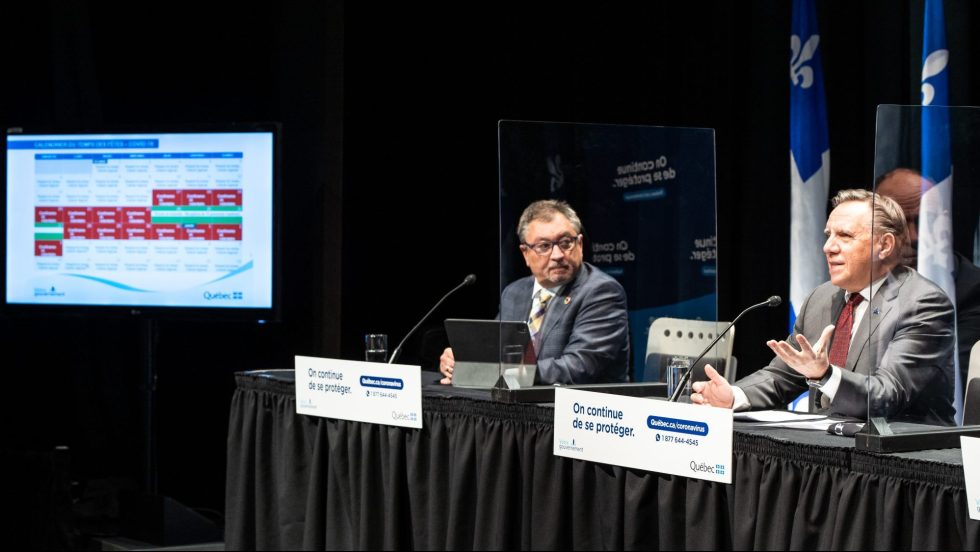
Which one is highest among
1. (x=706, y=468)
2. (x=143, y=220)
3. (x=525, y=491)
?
(x=143, y=220)

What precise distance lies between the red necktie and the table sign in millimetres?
552

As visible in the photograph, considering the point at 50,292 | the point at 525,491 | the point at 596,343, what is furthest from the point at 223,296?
the point at 525,491

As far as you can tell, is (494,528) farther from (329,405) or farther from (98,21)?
(98,21)

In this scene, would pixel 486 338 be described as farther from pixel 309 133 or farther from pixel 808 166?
pixel 309 133

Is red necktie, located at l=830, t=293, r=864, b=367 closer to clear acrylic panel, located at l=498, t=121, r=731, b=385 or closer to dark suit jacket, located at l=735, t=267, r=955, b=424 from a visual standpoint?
dark suit jacket, located at l=735, t=267, r=955, b=424

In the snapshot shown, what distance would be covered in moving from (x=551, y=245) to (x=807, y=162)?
1.60 meters

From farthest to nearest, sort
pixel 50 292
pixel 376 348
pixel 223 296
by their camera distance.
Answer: pixel 50 292 < pixel 223 296 < pixel 376 348

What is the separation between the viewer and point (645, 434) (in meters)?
2.48

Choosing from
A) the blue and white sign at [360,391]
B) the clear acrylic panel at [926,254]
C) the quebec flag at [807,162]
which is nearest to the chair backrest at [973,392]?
the clear acrylic panel at [926,254]

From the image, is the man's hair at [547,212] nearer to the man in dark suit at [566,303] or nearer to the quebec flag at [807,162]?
the man in dark suit at [566,303]

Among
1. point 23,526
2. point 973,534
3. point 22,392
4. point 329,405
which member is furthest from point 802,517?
point 22,392

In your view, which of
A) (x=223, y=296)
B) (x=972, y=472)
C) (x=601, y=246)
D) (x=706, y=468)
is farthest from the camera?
(x=223, y=296)

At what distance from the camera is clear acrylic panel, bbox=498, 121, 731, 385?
309 centimetres

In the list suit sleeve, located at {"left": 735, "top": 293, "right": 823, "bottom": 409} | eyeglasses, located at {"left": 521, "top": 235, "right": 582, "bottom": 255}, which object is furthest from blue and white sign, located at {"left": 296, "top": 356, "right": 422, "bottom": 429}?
suit sleeve, located at {"left": 735, "top": 293, "right": 823, "bottom": 409}
